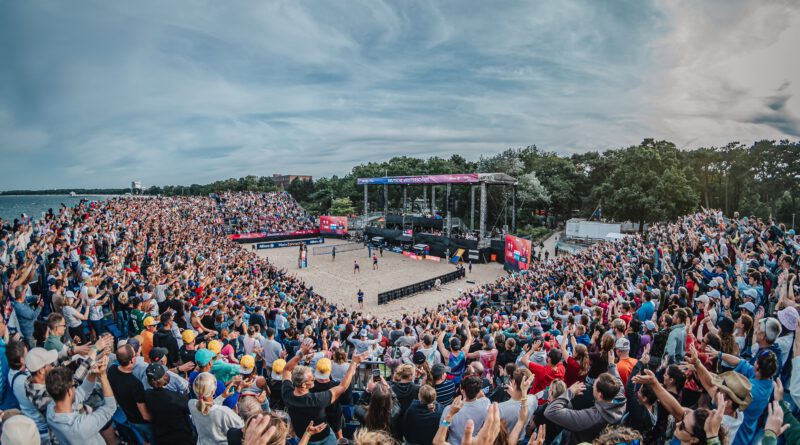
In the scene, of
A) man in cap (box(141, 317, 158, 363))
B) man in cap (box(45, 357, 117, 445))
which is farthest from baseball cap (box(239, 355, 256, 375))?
man in cap (box(141, 317, 158, 363))

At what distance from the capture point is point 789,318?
147 inches

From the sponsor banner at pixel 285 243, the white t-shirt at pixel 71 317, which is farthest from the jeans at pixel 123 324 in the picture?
the sponsor banner at pixel 285 243

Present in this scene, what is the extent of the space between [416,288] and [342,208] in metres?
43.3

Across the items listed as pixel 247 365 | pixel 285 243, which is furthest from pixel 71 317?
pixel 285 243

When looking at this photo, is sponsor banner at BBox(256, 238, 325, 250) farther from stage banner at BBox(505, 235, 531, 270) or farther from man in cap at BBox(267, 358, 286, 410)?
man in cap at BBox(267, 358, 286, 410)

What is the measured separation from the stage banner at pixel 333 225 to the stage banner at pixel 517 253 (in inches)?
865

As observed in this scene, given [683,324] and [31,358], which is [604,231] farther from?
[31,358]

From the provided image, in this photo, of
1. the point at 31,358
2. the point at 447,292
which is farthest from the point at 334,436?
the point at 447,292

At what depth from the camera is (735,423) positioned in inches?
112

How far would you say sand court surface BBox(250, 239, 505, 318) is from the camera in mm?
21219

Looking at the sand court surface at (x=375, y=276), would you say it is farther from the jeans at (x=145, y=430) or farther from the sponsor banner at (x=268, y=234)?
the jeans at (x=145, y=430)

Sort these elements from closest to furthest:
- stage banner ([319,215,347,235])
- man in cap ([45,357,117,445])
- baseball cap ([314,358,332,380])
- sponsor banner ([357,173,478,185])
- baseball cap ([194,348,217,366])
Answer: man in cap ([45,357,117,445]) → baseball cap ([314,358,332,380]) → baseball cap ([194,348,217,366]) → sponsor banner ([357,173,478,185]) → stage banner ([319,215,347,235])

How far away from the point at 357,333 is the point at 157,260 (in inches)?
445

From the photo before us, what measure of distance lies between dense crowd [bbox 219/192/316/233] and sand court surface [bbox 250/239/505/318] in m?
6.81
